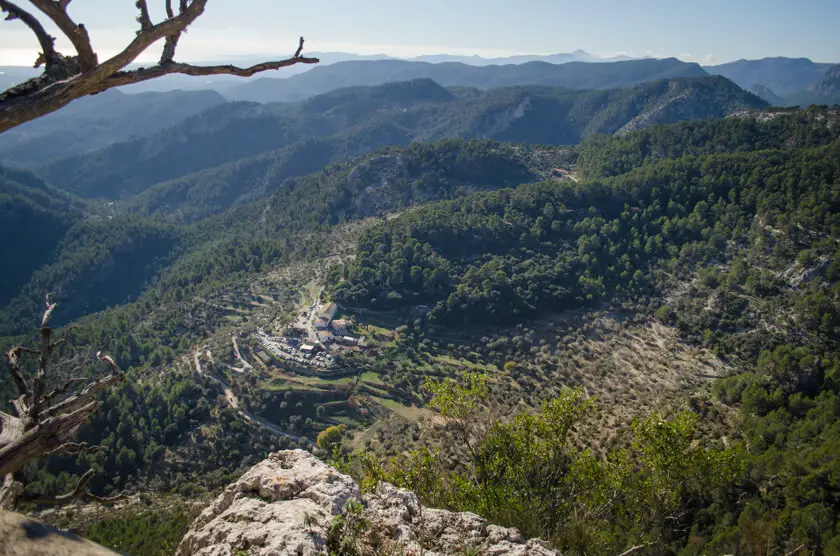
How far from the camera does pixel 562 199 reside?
298ft

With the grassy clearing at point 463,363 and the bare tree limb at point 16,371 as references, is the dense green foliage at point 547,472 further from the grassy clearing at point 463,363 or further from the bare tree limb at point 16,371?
the grassy clearing at point 463,363

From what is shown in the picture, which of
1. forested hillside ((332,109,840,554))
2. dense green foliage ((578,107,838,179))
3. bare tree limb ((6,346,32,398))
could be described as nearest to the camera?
bare tree limb ((6,346,32,398))

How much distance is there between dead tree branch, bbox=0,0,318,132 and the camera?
23.7ft

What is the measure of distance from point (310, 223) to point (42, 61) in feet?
386

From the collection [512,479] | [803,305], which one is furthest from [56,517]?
[803,305]

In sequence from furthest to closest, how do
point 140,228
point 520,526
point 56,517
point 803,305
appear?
point 140,228 → point 803,305 → point 56,517 → point 520,526

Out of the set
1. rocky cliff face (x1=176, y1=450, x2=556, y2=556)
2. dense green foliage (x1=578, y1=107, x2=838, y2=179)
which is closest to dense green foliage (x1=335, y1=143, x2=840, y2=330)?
dense green foliage (x1=578, y1=107, x2=838, y2=179)

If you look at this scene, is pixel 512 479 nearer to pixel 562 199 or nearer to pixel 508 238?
pixel 508 238

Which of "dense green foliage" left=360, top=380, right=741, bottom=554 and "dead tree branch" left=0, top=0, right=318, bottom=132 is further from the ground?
"dead tree branch" left=0, top=0, right=318, bottom=132

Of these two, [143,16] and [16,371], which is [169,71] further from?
[16,371]

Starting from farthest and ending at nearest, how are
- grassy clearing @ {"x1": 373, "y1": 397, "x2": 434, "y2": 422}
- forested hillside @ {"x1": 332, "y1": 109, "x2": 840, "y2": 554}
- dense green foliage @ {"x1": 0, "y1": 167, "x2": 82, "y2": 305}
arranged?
1. dense green foliage @ {"x1": 0, "y1": 167, "x2": 82, "y2": 305}
2. grassy clearing @ {"x1": 373, "y1": 397, "x2": 434, "y2": 422}
3. forested hillside @ {"x1": 332, "y1": 109, "x2": 840, "y2": 554}

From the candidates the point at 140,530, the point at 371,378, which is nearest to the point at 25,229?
the point at 371,378

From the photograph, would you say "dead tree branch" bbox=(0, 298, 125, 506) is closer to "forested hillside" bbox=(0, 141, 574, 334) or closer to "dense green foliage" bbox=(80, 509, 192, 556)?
"dense green foliage" bbox=(80, 509, 192, 556)

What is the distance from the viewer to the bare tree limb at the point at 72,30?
7.21 m
